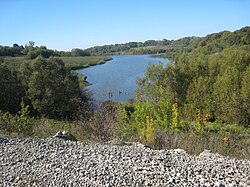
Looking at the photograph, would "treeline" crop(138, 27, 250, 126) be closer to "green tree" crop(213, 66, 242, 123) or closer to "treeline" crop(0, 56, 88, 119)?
"green tree" crop(213, 66, 242, 123)

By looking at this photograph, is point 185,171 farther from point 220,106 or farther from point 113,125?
point 220,106

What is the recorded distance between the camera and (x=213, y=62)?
29.2 meters

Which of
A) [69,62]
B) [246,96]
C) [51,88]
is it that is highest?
[51,88]

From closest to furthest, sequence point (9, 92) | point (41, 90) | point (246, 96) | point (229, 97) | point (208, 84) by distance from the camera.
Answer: point (246, 96)
point (229, 97)
point (41, 90)
point (9, 92)
point (208, 84)

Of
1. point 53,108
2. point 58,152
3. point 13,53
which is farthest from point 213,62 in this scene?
point 13,53

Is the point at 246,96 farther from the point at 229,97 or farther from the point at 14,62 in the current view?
the point at 14,62

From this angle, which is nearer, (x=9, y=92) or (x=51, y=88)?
(x=51, y=88)

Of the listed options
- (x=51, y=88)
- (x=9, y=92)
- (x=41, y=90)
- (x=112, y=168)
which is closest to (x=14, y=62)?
(x=9, y=92)

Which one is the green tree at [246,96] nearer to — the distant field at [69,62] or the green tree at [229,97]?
the green tree at [229,97]

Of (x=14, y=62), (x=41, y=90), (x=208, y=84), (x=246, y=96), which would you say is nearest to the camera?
(x=246, y=96)

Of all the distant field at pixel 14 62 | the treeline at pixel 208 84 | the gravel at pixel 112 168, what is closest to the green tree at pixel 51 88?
the distant field at pixel 14 62

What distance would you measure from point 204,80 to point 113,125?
19.2m

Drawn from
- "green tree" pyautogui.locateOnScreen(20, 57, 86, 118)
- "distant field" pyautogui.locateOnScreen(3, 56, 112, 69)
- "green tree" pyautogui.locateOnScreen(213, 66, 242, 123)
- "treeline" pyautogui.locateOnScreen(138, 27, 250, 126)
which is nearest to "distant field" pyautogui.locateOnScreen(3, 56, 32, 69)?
"distant field" pyautogui.locateOnScreen(3, 56, 112, 69)

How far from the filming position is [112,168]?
4.88 m
